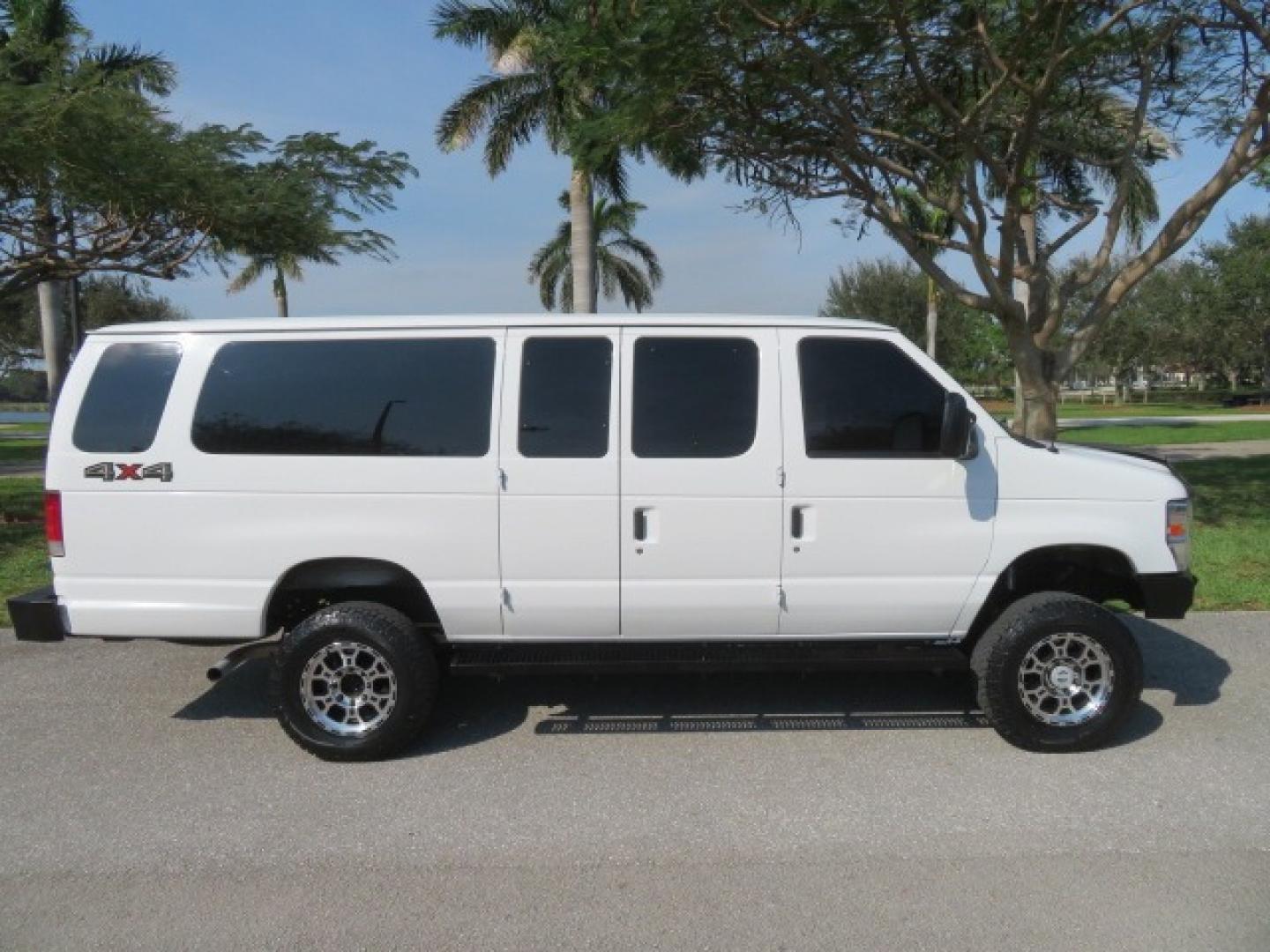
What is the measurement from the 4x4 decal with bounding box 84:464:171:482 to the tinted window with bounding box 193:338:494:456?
20 centimetres

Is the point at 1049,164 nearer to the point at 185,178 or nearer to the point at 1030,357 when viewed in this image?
the point at 1030,357

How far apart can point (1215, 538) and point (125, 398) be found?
1013 centimetres

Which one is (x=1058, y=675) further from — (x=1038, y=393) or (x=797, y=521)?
(x=1038, y=393)

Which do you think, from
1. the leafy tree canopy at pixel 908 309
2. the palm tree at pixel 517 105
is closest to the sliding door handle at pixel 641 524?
the palm tree at pixel 517 105

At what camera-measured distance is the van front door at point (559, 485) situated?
15.4ft

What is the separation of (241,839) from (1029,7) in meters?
9.38

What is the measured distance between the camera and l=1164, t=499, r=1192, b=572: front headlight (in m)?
4.83

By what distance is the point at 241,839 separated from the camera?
3.96 m

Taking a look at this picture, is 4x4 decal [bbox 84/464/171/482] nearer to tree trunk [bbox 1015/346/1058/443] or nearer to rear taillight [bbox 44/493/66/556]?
rear taillight [bbox 44/493/66/556]

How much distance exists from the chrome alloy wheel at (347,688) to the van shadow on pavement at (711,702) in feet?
0.97

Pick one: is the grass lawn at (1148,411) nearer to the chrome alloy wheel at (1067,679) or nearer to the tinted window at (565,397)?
the chrome alloy wheel at (1067,679)

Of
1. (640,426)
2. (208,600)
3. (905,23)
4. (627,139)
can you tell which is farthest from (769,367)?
(627,139)

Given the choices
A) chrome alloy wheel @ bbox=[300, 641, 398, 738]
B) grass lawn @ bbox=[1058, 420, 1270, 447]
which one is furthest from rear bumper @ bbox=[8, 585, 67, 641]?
grass lawn @ bbox=[1058, 420, 1270, 447]

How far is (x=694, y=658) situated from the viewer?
15.9ft
